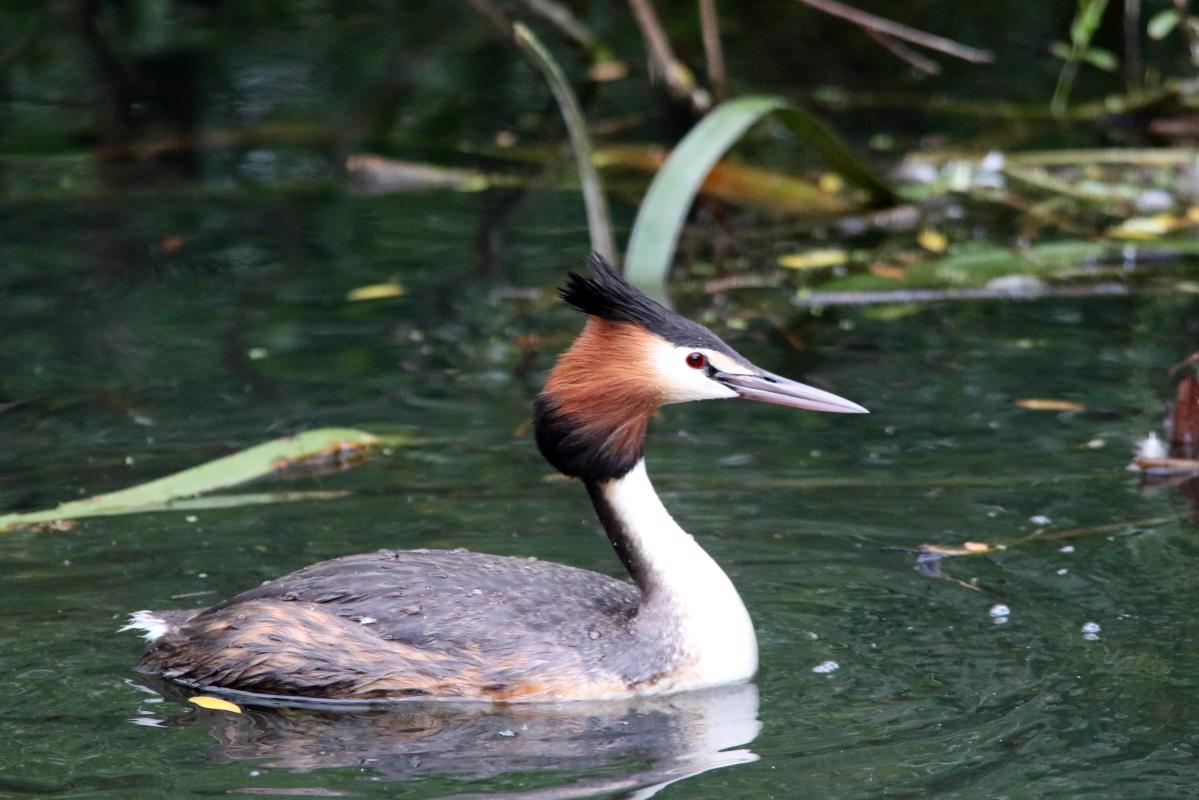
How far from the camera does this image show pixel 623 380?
18.6ft

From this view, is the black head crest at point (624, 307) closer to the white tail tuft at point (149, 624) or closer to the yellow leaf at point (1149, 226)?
the white tail tuft at point (149, 624)

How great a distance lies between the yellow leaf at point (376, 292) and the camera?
9.93 metres

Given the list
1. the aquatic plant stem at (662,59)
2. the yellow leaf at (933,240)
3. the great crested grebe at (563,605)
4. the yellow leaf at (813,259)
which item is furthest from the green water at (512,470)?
the aquatic plant stem at (662,59)

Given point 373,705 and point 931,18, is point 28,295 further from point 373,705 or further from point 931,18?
point 931,18

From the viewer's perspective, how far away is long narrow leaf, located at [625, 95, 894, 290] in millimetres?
9008

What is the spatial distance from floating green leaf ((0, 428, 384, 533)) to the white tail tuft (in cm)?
94

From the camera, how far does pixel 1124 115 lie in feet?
42.1

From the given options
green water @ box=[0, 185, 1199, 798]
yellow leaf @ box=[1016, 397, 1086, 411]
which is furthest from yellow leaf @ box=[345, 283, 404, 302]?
yellow leaf @ box=[1016, 397, 1086, 411]

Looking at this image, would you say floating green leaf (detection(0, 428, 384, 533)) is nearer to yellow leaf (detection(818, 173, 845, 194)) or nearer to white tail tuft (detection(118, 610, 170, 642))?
white tail tuft (detection(118, 610, 170, 642))

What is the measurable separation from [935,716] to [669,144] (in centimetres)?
779

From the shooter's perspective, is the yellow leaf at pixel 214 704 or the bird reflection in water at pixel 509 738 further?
the yellow leaf at pixel 214 704

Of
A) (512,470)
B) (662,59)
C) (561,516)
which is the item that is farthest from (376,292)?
(561,516)

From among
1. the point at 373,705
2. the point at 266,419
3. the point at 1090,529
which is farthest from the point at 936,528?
the point at 266,419

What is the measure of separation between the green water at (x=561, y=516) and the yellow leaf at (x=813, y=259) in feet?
2.28
